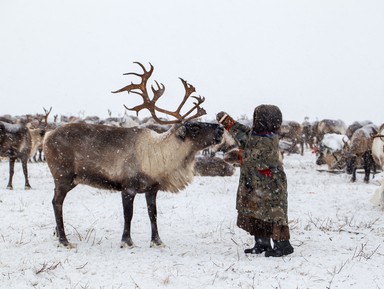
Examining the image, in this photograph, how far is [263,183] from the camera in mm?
4984

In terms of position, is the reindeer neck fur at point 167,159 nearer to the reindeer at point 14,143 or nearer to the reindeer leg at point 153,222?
the reindeer leg at point 153,222

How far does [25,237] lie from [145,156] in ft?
6.24

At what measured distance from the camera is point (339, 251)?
5191 mm

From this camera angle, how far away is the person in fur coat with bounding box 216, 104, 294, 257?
4930 mm

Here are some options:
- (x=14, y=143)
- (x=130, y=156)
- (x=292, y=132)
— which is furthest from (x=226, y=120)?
(x=292, y=132)

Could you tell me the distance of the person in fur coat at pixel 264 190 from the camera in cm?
493

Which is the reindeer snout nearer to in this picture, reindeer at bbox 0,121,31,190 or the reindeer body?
the reindeer body

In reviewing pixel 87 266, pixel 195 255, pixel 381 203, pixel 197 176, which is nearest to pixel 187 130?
pixel 195 255

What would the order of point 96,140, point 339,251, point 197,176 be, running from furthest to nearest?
1. point 197,176
2. point 96,140
3. point 339,251

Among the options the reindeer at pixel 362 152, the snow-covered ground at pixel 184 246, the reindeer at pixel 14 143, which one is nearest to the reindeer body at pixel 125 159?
the snow-covered ground at pixel 184 246

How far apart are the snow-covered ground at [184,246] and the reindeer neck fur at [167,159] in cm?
81

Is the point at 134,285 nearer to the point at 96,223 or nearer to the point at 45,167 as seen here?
the point at 96,223

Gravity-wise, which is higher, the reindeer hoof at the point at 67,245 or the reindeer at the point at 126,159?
the reindeer at the point at 126,159

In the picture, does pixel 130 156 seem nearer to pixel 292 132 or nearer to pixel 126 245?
pixel 126 245
